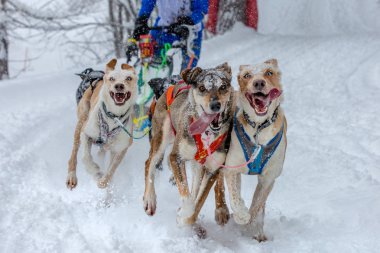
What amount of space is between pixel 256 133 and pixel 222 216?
2.62 feet

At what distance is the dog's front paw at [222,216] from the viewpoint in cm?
379

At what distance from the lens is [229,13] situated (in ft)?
51.4

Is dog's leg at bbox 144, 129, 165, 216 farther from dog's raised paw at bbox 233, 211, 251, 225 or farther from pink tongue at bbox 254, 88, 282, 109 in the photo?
pink tongue at bbox 254, 88, 282, 109

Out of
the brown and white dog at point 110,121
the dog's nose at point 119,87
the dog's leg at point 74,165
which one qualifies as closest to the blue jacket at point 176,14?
the brown and white dog at point 110,121

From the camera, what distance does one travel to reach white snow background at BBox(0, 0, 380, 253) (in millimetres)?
3381

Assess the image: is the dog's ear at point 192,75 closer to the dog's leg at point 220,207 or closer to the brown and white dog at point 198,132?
the brown and white dog at point 198,132

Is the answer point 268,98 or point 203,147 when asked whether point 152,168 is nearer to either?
point 203,147

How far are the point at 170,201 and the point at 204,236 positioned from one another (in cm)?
98

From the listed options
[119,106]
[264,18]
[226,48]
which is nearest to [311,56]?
[226,48]

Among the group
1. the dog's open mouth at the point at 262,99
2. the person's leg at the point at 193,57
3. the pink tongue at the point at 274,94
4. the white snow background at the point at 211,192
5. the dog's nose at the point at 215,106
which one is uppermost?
the pink tongue at the point at 274,94

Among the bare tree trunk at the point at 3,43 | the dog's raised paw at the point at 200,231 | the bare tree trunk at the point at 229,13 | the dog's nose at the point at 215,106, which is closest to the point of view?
the dog's nose at the point at 215,106

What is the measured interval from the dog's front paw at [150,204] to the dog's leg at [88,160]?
809mm

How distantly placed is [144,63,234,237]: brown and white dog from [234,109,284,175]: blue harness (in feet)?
0.48

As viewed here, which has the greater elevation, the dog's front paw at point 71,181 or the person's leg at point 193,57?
the person's leg at point 193,57
